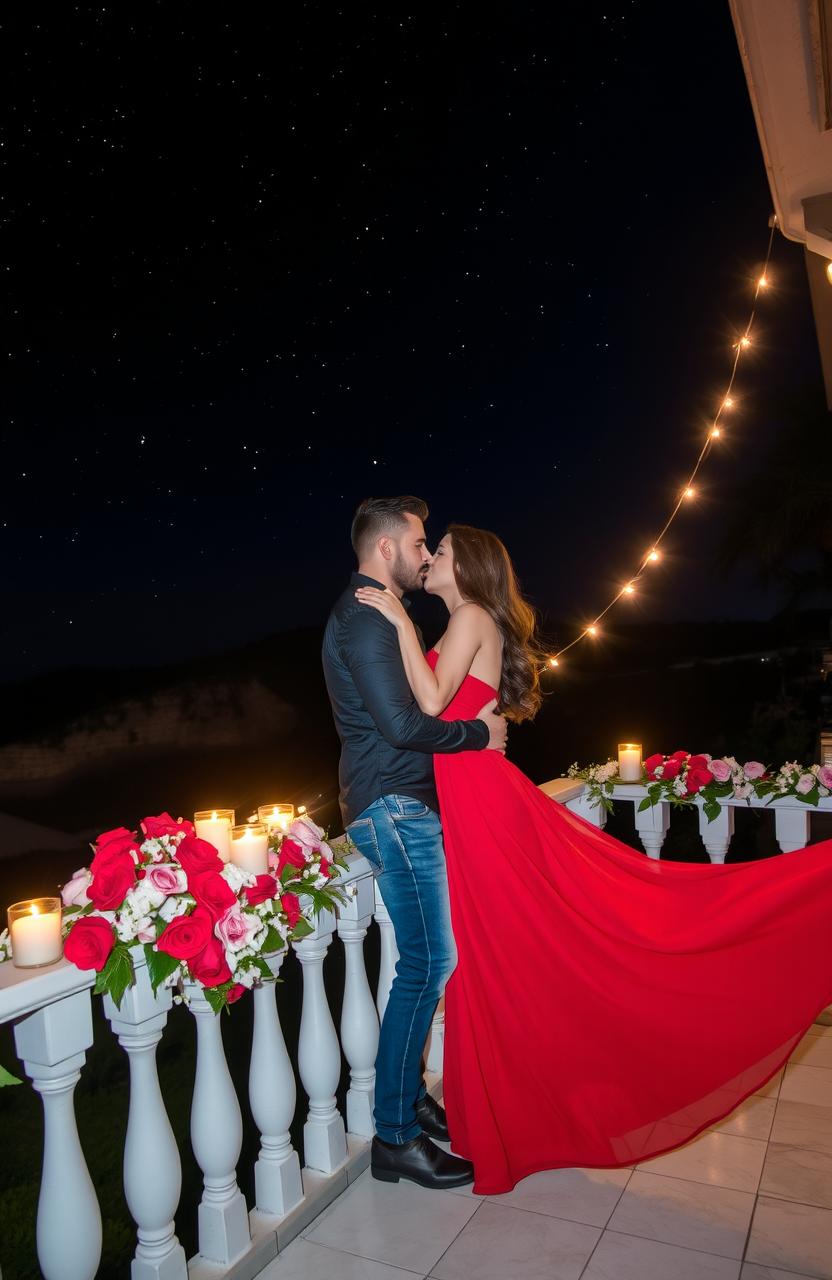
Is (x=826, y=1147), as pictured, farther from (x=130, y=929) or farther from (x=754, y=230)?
(x=754, y=230)

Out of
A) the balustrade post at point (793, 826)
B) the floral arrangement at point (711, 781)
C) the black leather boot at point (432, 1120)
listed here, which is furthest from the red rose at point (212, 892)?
the balustrade post at point (793, 826)

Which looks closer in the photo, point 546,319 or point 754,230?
point 754,230

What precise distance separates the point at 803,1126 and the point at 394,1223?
1.20 metres

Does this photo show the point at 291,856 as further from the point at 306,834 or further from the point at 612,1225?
the point at 612,1225

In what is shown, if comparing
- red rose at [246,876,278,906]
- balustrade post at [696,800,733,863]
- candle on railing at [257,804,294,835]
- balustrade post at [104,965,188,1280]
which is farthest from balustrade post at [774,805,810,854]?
balustrade post at [104,965,188,1280]

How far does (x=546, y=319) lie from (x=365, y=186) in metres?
3.04

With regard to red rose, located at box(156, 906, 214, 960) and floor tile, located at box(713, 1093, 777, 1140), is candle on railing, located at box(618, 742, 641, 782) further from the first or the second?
red rose, located at box(156, 906, 214, 960)

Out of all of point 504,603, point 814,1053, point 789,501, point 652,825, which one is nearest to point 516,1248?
point 814,1053

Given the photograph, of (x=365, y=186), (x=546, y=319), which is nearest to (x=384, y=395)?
(x=546, y=319)

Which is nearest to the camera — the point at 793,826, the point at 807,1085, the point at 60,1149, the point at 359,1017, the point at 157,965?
the point at 60,1149

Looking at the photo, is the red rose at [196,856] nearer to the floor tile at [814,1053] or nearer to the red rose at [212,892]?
the red rose at [212,892]

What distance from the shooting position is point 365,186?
25.9 ft

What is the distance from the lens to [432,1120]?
2404 mm

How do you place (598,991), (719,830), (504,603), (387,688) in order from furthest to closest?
(719,830) < (504,603) < (598,991) < (387,688)
